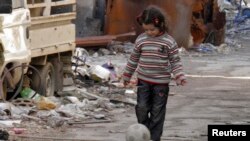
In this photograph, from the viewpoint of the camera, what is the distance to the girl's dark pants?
31.7 feet

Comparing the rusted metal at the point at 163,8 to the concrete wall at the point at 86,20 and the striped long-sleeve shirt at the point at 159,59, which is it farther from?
the striped long-sleeve shirt at the point at 159,59

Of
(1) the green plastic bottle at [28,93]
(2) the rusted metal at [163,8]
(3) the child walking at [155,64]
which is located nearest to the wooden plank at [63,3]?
(1) the green plastic bottle at [28,93]

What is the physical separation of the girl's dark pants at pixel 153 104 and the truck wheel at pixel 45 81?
4.86m

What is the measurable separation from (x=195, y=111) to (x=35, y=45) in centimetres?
298

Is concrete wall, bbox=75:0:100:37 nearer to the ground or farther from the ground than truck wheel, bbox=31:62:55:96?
nearer to the ground

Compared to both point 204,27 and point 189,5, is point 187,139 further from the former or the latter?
point 204,27

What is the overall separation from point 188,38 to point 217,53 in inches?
46.0

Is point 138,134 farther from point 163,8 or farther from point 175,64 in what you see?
point 163,8

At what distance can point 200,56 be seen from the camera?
27547 millimetres

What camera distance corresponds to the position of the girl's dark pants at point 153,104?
31.7ft

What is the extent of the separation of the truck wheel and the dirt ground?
5.18 feet

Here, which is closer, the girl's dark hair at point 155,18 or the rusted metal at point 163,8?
the girl's dark hair at point 155,18

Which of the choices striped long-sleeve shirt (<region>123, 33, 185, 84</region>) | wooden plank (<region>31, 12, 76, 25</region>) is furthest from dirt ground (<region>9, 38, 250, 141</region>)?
wooden plank (<region>31, 12, 76, 25</region>)

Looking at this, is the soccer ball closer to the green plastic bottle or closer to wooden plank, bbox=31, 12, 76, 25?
the green plastic bottle
